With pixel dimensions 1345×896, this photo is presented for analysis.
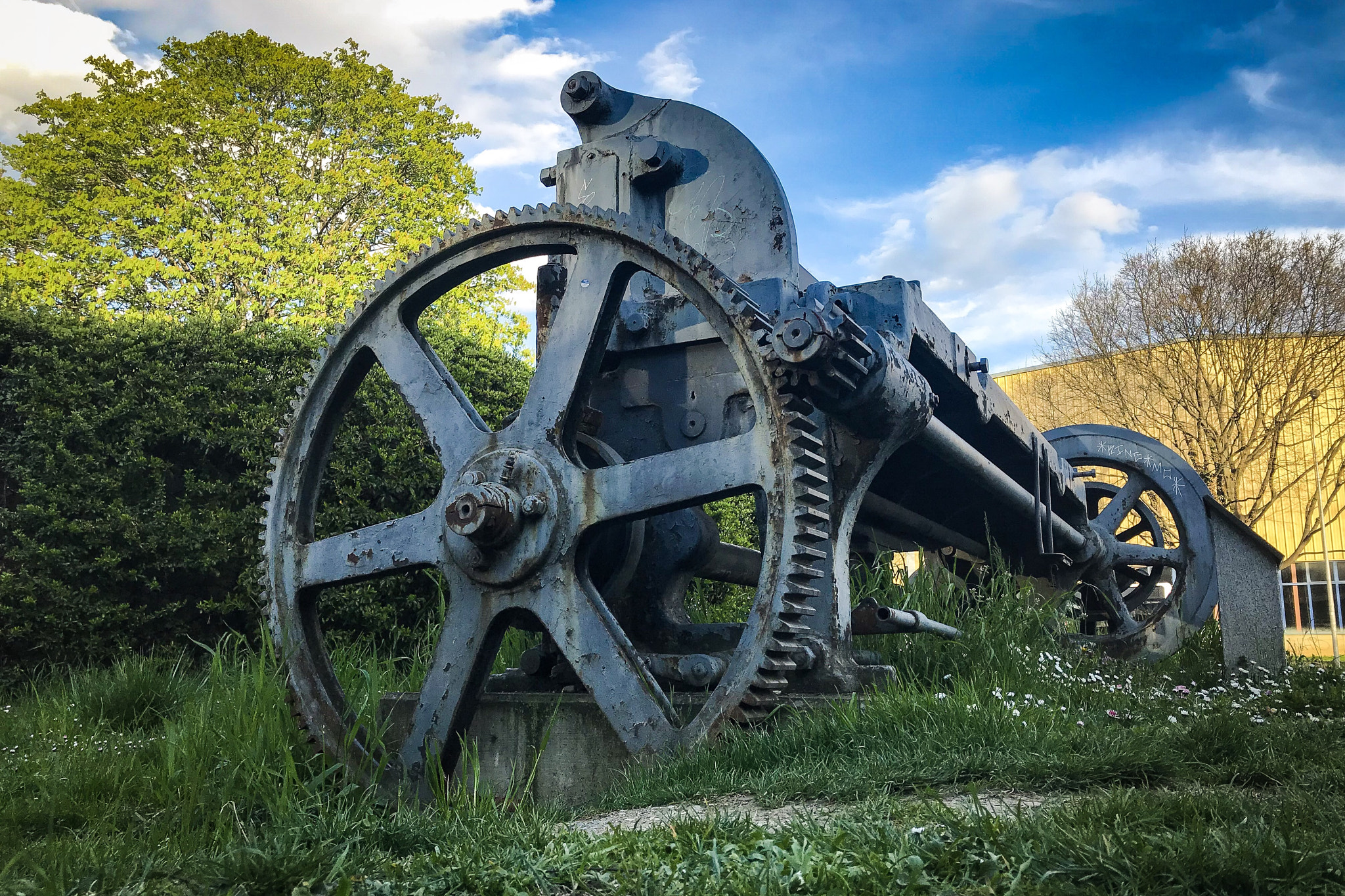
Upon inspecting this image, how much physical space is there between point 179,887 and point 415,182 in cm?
1789

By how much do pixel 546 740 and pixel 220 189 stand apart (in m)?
16.5

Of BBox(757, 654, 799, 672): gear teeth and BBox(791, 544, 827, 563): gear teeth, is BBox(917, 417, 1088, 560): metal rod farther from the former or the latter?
BBox(757, 654, 799, 672): gear teeth

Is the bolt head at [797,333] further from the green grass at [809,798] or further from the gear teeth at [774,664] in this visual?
the green grass at [809,798]

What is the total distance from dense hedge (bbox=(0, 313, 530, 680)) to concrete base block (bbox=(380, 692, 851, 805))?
297cm

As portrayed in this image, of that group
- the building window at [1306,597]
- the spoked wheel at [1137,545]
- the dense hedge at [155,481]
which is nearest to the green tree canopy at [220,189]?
the dense hedge at [155,481]

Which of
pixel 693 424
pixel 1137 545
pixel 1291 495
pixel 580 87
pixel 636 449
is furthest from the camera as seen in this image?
pixel 1291 495

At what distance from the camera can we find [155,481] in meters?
6.44

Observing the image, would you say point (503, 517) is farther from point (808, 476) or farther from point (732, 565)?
point (732, 565)

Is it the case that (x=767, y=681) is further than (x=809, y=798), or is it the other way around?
(x=767, y=681)

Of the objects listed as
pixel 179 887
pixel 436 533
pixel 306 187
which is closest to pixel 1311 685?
pixel 436 533

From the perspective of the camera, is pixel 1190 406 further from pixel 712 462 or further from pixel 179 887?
pixel 179 887

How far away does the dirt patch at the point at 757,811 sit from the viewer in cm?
222

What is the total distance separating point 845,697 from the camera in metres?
3.25

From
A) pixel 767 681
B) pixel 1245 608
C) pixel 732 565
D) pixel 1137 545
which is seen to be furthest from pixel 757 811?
pixel 1137 545
